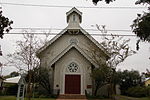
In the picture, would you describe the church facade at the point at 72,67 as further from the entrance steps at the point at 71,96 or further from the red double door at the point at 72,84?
the entrance steps at the point at 71,96

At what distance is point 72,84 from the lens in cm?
2270

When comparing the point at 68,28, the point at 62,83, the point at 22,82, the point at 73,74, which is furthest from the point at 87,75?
the point at 22,82

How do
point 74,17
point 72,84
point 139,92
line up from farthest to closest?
1. point 74,17
2. point 72,84
3. point 139,92

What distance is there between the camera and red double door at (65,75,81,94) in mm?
22438

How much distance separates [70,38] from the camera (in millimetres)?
26266

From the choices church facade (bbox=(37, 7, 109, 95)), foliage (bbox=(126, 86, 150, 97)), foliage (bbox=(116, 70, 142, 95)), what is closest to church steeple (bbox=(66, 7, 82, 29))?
church facade (bbox=(37, 7, 109, 95))

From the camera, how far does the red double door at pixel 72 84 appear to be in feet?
73.6

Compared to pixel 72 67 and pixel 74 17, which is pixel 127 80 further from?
pixel 74 17

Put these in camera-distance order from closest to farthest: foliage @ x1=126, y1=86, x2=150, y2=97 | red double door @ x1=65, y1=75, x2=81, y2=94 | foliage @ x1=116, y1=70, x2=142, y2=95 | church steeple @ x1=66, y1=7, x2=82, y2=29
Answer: foliage @ x1=126, y1=86, x2=150, y2=97 < red double door @ x1=65, y1=75, x2=81, y2=94 < foliage @ x1=116, y1=70, x2=142, y2=95 < church steeple @ x1=66, y1=7, x2=82, y2=29

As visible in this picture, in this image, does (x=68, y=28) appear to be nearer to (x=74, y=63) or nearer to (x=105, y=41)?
(x=74, y=63)

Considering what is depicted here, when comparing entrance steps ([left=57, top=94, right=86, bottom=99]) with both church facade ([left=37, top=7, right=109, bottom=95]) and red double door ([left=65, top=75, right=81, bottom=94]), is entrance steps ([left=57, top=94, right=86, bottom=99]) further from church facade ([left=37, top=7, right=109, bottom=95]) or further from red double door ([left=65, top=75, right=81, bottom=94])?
red double door ([left=65, top=75, right=81, bottom=94])

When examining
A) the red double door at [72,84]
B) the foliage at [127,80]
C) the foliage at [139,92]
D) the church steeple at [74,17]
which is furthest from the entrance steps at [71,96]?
the church steeple at [74,17]

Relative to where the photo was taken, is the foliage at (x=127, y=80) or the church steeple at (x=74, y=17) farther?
the church steeple at (x=74, y=17)

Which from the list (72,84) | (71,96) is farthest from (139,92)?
(71,96)
